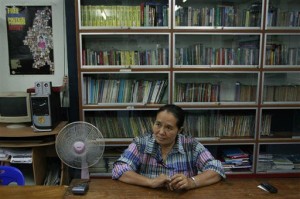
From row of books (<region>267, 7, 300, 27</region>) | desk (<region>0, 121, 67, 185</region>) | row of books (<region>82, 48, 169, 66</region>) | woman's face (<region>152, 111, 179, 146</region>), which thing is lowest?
desk (<region>0, 121, 67, 185</region>)

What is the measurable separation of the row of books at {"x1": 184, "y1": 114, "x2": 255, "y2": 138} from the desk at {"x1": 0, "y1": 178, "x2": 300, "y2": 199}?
1498mm

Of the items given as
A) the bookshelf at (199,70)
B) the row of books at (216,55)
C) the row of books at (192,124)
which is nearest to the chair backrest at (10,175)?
the bookshelf at (199,70)

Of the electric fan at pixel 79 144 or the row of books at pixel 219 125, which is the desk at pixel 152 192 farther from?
the row of books at pixel 219 125

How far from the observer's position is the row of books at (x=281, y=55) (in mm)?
2939

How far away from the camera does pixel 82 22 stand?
2.79m

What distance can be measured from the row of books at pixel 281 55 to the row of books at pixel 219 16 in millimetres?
306

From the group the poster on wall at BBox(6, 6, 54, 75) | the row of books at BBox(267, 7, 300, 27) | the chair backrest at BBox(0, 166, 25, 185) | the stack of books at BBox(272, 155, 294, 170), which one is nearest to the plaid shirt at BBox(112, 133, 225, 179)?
the chair backrest at BBox(0, 166, 25, 185)

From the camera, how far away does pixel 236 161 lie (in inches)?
121

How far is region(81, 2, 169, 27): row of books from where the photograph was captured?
9.25ft

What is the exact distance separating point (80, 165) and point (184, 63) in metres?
1.49

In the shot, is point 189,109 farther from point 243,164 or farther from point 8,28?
point 8,28

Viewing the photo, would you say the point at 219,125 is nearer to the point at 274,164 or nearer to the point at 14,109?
Answer: the point at 274,164

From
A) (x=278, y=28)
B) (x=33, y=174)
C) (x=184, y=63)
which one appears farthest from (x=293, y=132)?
(x=33, y=174)

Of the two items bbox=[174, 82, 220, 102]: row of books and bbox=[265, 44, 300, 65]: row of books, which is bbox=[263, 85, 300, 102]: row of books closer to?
bbox=[265, 44, 300, 65]: row of books
